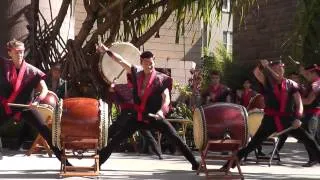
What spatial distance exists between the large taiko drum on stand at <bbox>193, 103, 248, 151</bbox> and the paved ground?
55 centimetres

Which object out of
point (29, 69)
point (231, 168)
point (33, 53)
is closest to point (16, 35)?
point (33, 53)

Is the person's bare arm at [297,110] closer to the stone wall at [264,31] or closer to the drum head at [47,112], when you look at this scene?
the drum head at [47,112]

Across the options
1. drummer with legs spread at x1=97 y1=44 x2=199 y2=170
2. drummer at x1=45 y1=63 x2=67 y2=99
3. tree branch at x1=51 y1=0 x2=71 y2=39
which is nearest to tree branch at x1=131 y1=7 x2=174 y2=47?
tree branch at x1=51 y1=0 x2=71 y2=39

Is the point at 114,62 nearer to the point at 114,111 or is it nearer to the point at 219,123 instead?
the point at 114,111

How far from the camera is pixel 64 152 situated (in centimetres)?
852

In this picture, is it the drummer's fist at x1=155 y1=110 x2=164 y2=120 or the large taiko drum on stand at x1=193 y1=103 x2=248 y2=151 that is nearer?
the large taiko drum on stand at x1=193 y1=103 x2=248 y2=151

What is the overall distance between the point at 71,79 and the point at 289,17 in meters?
14.3

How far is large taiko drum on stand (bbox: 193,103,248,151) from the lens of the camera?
27.7 ft

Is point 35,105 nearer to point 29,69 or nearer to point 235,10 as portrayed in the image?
point 29,69

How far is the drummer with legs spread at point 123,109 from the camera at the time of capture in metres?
9.47

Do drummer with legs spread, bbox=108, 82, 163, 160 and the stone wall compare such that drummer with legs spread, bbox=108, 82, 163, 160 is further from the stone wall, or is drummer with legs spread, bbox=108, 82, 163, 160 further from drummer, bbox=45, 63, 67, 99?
the stone wall

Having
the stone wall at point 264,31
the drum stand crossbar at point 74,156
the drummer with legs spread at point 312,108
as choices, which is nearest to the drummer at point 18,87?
the drum stand crossbar at point 74,156

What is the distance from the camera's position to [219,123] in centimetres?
847

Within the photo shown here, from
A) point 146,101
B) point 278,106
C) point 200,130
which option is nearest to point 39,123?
point 146,101
